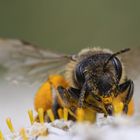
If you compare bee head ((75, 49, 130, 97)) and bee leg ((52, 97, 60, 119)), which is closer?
bee head ((75, 49, 130, 97))

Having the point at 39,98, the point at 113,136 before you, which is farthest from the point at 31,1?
the point at 113,136

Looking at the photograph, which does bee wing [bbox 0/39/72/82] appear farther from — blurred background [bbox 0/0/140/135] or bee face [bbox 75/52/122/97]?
blurred background [bbox 0/0/140/135]

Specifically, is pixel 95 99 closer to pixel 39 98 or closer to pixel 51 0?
pixel 39 98

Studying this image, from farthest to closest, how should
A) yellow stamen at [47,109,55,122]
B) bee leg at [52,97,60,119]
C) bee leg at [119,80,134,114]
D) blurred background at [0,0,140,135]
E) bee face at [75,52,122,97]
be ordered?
blurred background at [0,0,140,135] < bee leg at [52,97,60,119] < yellow stamen at [47,109,55,122] < bee leg at [119,80,134,114] < bee face at [75,52,122,97]

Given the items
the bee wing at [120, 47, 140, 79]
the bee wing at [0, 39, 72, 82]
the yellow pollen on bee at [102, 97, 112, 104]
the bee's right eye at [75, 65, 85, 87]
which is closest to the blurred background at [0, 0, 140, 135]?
the bee wing at [0, 39, 72, 82]

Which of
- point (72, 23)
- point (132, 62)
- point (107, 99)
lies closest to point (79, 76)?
point (107, 99)

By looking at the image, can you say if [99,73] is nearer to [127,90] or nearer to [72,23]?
[127,90]

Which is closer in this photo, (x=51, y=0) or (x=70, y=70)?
→ (x=70, y=70)

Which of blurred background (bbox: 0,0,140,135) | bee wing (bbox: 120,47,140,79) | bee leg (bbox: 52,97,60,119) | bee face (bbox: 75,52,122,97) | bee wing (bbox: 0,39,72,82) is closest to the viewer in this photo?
bee face (bbox: 75,52,122,97)
